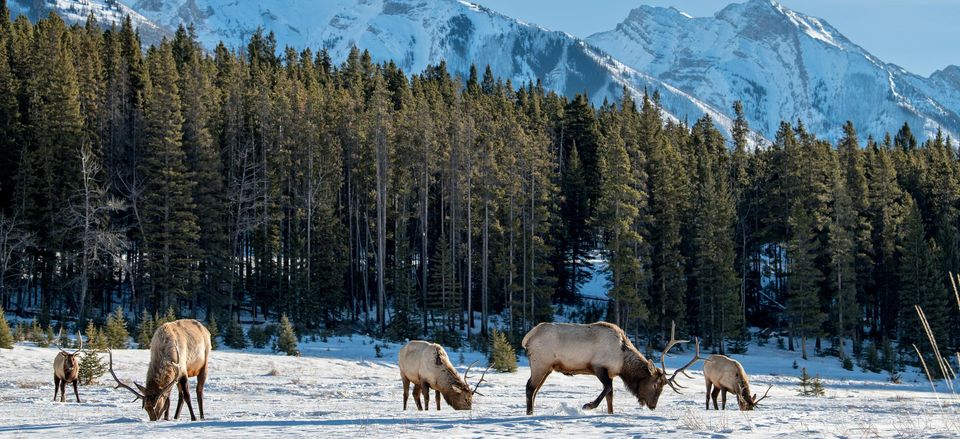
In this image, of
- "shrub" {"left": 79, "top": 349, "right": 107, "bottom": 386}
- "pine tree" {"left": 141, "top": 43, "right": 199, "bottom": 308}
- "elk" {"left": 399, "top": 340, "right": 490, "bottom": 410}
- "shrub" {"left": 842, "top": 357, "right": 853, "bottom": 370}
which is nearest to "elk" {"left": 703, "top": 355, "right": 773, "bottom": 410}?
"elk" {"left": 399, "top": 340, "right": 490, "bottom": 410}

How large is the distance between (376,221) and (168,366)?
39.6m

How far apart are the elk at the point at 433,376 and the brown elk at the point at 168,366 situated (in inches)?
158

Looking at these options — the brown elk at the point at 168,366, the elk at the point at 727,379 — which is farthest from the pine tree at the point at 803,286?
the brown elk at the point at 168,366

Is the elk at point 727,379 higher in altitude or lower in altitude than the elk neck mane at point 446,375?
lower

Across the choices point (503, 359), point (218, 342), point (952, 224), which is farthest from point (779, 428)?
point (952, 224)

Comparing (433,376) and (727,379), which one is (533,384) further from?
(727,379)

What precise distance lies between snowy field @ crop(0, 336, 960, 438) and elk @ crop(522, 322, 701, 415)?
462 mm

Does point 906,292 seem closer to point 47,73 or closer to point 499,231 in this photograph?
point 499,231

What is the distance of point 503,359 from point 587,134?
46565mm

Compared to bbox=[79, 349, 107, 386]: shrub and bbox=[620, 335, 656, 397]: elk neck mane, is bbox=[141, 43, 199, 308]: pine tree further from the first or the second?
bbox=[620, 335, 656, 397]: elk neck mane

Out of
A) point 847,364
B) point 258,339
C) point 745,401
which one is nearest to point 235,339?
point 258,339

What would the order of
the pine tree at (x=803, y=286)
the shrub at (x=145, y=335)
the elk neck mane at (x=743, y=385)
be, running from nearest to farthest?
the elk neck mane at (x=743, y=385) → the shrub at (x=145, y=335) → the pine tree at (x=803, y=286)

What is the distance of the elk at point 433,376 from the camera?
14.1m

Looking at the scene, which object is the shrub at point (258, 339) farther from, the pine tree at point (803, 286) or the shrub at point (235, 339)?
the pine tree at point (803, 286)
